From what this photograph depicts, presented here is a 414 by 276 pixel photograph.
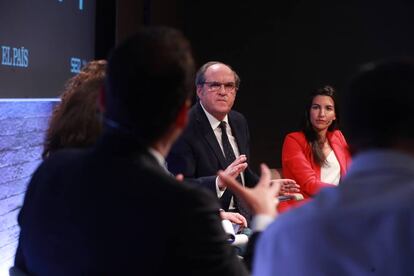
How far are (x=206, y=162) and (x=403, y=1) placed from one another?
9.55ft

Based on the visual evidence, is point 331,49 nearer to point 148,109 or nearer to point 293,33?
point 293,33

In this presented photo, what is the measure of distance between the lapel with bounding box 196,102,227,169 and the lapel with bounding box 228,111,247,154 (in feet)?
0.53

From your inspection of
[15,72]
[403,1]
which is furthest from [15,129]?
[403,1]

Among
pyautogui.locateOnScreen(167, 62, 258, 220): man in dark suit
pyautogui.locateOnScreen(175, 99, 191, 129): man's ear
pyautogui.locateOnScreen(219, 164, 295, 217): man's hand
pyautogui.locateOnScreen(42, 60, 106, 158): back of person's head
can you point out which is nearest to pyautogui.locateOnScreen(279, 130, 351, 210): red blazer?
pyautogui.locateOnScreen(167, 62, 258, 220): man in dark suit

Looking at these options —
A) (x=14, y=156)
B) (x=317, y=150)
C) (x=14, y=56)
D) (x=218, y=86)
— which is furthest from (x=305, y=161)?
(x=14, y=56)

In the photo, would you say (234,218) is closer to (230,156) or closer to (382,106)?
(230,156)

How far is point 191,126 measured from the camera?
3.04m

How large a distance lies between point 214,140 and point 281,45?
2.51m

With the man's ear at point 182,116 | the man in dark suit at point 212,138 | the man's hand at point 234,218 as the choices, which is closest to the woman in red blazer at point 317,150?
the man in dark suit at point 212,138

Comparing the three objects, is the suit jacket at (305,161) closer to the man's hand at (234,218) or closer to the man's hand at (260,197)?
the man's hand at (234,218)

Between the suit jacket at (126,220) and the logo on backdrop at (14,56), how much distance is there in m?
1.78

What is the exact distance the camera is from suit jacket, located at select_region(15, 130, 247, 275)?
38.6 inches

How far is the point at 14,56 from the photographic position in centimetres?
284

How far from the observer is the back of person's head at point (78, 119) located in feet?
5.18
